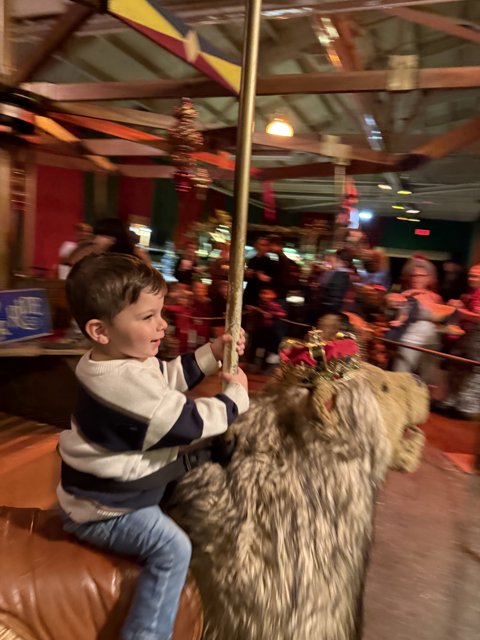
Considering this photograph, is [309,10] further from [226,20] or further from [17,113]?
[17,113]

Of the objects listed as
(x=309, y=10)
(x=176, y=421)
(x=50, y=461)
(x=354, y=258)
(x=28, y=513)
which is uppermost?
(x=309, y=10)

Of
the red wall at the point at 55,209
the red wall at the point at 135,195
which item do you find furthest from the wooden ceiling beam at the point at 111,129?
the red wall at the point at 135,195

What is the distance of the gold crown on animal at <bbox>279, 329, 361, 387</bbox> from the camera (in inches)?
44.4

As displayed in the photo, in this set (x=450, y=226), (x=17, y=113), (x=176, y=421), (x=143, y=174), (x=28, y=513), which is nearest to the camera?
(x=176, y=421)

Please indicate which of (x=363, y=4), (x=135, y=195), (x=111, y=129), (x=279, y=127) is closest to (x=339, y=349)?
(x=363, y=4)

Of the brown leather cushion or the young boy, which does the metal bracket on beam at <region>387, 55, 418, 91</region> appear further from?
the brown leather cushion

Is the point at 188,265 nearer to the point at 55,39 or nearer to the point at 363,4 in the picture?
the point at 55,39

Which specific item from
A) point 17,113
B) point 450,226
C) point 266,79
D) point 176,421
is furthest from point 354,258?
point 450,226

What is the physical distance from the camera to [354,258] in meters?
2.93

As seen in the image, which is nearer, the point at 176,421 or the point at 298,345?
the point at 176,421

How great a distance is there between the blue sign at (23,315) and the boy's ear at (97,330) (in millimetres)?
1483

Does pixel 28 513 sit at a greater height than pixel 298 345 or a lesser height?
lesser

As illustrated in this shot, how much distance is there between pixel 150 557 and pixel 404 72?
1.75m

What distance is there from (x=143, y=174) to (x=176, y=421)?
9.21 ft
